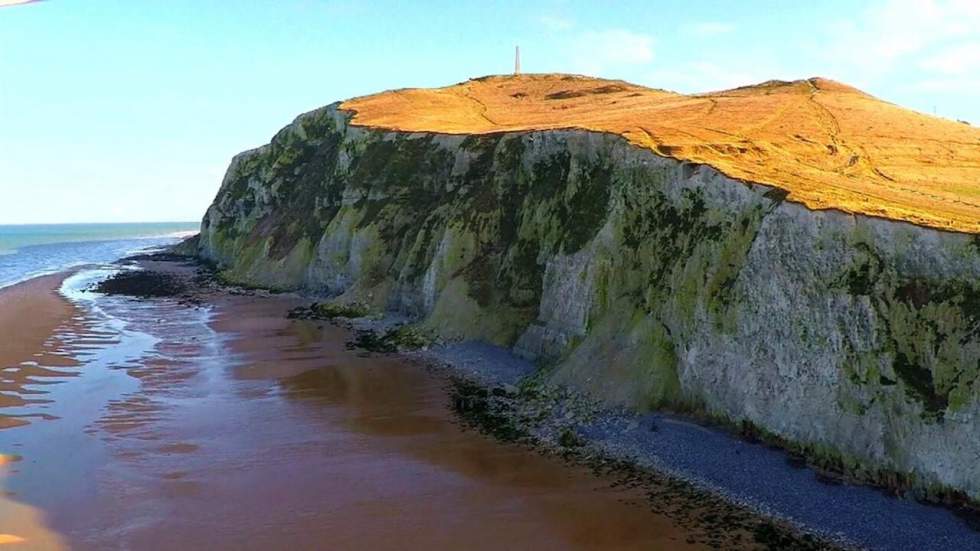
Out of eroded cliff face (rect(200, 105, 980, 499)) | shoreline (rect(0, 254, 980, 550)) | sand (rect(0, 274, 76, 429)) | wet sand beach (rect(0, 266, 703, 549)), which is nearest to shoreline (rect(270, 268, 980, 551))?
shoreline (rect(0, 254, 980, 550))

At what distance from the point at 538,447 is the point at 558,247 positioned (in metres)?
12.7

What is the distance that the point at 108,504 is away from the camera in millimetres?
18109

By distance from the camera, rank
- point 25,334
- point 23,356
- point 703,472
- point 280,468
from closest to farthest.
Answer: point 703,472 < point 280,468 < point 23,356 < point 25,334

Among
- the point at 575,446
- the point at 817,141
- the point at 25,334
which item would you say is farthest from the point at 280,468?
the point at 25,334

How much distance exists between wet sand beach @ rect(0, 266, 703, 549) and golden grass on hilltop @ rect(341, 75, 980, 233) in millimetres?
12618

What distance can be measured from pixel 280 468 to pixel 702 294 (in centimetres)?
1536

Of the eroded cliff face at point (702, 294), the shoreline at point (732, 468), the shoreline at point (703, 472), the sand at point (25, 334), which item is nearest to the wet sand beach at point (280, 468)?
the sand at point (25, 334)

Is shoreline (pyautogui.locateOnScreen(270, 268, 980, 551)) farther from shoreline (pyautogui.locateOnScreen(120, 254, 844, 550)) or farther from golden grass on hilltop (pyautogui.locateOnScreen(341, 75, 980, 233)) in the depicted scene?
golden grass on hilltop (pyautogui.locateOnScreen(341, 75, 980, 233))

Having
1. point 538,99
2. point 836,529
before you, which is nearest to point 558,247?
point 836,529

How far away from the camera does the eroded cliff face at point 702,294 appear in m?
17.2

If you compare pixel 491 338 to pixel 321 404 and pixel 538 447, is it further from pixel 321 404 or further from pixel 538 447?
pixel 538 447

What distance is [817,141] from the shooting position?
32.7 metres

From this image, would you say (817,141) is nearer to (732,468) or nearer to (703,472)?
(732,468)

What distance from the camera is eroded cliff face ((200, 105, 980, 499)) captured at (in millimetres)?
17234
